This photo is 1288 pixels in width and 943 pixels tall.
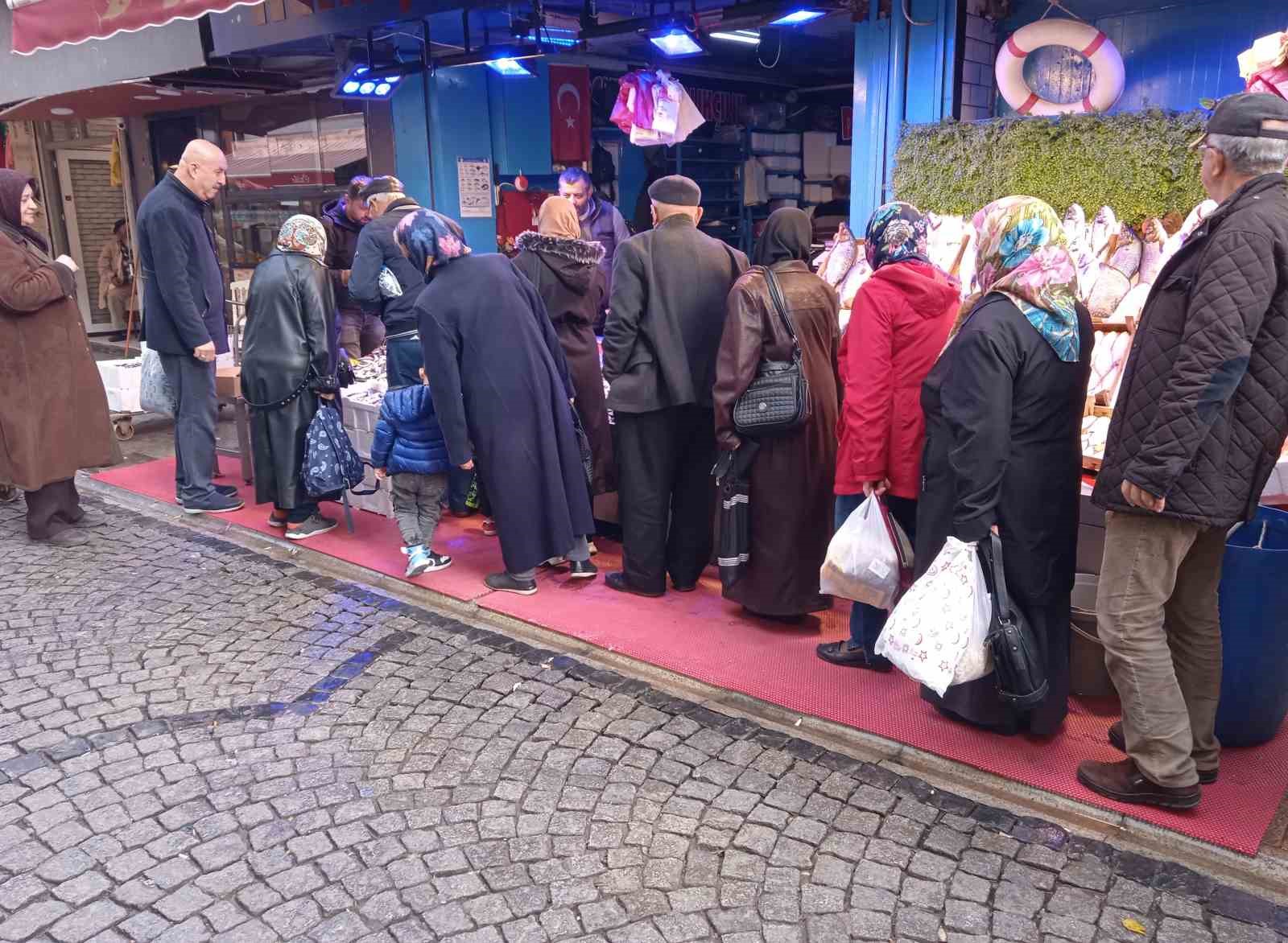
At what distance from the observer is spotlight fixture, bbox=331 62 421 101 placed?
8.90 metres

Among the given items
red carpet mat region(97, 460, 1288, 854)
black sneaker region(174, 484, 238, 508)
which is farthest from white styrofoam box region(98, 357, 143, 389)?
red carpet mat region(97, 460, 1288, 854)

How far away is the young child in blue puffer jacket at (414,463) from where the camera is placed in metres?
5.21

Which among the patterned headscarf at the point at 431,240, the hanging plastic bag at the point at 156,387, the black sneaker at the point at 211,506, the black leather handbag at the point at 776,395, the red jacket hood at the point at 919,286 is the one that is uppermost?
the patterned headscarf at the point at 431,240

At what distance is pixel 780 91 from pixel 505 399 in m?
9.03

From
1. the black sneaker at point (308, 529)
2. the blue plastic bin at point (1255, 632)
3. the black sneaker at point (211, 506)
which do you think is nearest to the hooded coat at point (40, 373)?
the black sneaker at point (211, 506)

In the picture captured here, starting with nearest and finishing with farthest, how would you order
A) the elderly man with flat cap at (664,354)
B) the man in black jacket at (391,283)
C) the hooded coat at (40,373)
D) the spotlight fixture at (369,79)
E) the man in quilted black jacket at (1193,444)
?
1. the man in quilted black jacket at (1193,444)
2. the elderly man with flat cap at (664,354)
3. the man in black jacket at (391,283)
4. the hooded coat at (40,373)
5. the spotlight fixture at (369,79)

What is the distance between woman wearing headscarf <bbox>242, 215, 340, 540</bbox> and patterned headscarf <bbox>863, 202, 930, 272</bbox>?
128 inches

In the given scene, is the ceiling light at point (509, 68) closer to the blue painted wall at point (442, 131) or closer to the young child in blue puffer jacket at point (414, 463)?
the blue painted wall at point (442, 131)

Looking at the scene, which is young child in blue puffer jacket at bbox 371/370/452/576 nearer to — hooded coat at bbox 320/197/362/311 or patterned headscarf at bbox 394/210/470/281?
patterned headscarf at bbox 394/210/470/281

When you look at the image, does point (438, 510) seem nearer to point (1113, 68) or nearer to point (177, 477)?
point (177, 477)

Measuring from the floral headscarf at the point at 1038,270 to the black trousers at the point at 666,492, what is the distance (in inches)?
74.2

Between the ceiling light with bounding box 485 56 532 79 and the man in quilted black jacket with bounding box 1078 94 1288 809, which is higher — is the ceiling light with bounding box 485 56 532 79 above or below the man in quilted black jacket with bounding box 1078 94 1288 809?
above

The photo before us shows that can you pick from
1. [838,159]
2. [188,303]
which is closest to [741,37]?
[838,159]

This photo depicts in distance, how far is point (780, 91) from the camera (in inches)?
494
